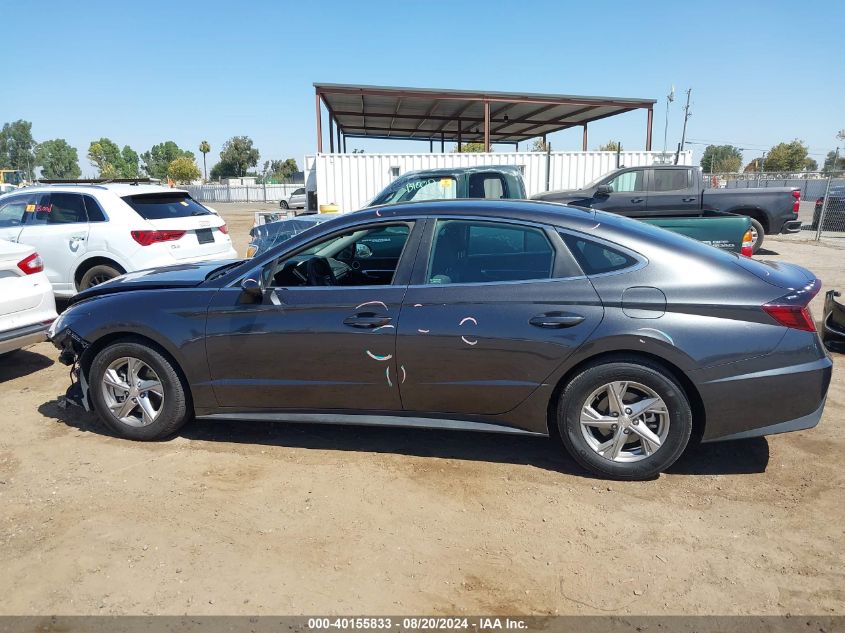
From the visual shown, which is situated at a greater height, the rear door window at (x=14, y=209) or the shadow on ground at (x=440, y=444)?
the rear door window at (x=14, y=209)

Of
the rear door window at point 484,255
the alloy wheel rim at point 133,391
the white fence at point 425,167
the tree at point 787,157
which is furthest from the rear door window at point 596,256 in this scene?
the tree at point 787,157

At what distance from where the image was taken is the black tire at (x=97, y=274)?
7531 millimetres

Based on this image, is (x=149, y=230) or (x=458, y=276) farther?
(x=149, y=230)

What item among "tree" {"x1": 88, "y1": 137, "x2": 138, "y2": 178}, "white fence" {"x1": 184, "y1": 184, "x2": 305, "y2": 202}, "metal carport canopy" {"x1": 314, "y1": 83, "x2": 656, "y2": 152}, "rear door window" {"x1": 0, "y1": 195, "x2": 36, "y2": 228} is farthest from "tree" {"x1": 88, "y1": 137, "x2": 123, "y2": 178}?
"rear door window" {"x1": 0, "y1": 195, "x2": 36, "y2": 228}

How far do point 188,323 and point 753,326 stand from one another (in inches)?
133

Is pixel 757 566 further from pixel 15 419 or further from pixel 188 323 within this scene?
pixel 15 419

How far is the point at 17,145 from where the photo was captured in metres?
128

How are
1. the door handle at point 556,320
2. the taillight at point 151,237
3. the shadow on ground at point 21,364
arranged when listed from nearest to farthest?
the door handle at point 556,320 < the shadow on ground at point 21,364 < the taillight at point 151,237

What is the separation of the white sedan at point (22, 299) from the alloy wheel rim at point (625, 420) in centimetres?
482

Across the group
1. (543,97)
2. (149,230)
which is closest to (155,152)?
(543,97)

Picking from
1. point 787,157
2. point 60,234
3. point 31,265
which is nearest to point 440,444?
point 31,265

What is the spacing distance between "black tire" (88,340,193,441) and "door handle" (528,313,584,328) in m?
2.38

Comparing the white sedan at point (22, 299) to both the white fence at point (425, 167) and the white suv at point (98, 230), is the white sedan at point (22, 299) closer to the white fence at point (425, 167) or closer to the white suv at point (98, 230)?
the white suv at point (98, 230)

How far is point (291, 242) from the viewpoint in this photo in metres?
3.90
